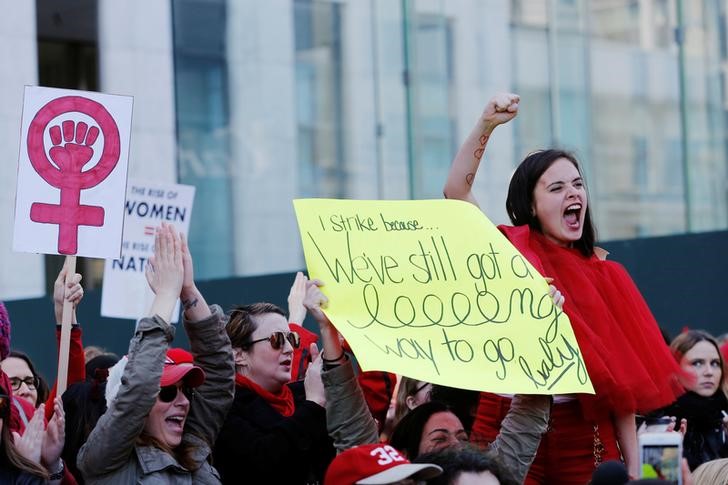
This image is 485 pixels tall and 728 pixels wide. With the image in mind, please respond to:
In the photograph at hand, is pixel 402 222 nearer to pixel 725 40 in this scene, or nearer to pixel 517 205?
pixel 517 205

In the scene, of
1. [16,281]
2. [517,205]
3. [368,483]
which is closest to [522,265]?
[517,205]

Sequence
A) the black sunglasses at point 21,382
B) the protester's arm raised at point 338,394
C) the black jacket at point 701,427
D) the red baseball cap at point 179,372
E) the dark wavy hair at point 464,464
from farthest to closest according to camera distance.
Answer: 1. the black jacket at point 701,427
2. the black sunglasses at point 21,382
3. the red baseball cap at point 179,372
4. the protester's arm raised at point 338,394
5. the dark wavy hair at point 464,464

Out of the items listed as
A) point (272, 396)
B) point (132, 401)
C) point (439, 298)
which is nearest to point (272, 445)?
point (272, 396)

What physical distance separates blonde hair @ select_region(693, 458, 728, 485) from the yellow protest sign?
0.55 meters

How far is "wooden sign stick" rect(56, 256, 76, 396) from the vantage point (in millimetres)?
4508

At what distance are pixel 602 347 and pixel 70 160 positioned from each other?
1.94 metres

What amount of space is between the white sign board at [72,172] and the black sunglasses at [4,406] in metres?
0.81

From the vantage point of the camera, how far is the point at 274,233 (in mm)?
12117

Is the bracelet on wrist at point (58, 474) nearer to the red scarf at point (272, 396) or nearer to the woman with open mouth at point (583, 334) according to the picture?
the red scarf at point (272, 396)

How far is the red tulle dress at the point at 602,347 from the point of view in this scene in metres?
4.30

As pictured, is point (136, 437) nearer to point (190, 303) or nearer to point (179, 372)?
point (179, 372)

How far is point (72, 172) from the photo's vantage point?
16.0 feet

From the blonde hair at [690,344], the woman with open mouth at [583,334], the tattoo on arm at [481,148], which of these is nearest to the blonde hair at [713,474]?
the woman with open mouth at [583,334]

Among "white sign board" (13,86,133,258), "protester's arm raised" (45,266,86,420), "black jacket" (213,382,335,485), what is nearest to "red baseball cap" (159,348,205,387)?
"black jacket" (213,382,335,485)
